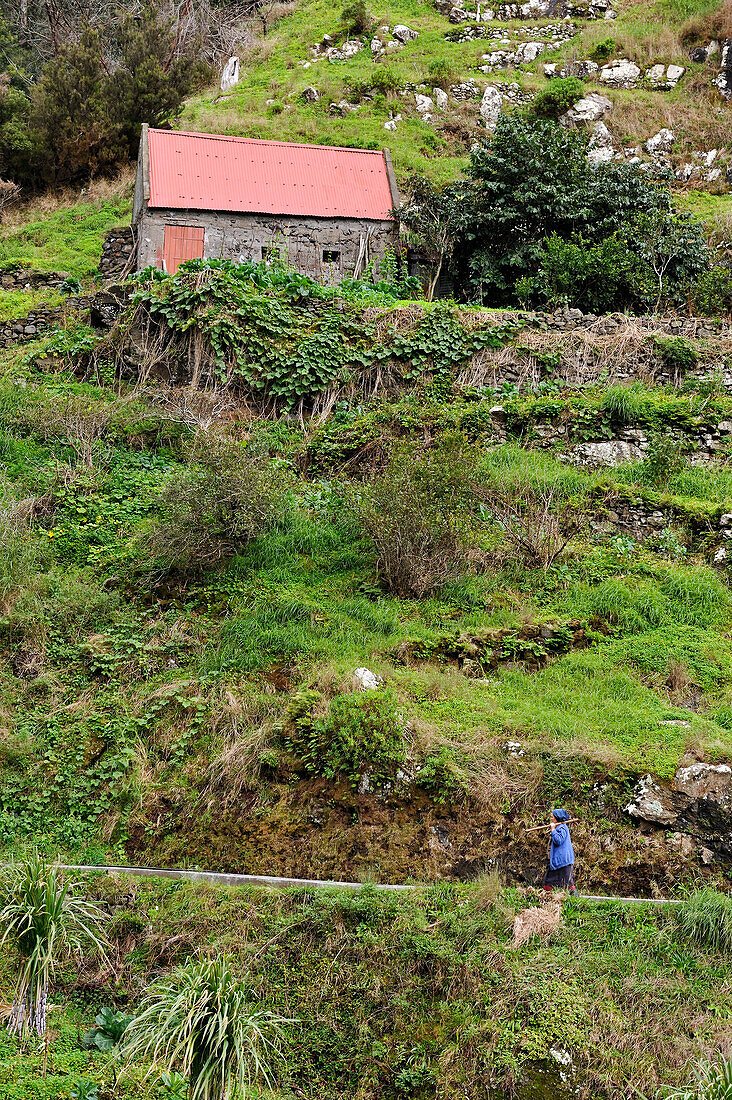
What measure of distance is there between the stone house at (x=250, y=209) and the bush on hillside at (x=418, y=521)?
909 centimetres

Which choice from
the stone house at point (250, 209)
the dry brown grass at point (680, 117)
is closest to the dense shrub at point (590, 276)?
the stone house at point (250, 209)

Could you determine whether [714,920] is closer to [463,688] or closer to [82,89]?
[463,688]

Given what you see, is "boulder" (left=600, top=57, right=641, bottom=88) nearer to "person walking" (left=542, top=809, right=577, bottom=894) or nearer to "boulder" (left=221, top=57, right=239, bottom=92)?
"boulder" (left=221, top=57, right=239, bottom=92)

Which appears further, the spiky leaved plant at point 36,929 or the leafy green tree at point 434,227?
the leafy green tree at point 434,227

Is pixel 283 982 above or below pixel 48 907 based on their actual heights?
below

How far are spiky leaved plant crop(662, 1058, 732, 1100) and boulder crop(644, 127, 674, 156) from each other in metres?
26.6

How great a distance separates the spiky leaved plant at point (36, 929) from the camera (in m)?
6.68

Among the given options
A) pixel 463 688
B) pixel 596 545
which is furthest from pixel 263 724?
pixel 596 545

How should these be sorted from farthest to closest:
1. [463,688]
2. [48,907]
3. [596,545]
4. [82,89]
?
1. [82,89]
2. [596,545]
3. [463,688]
4. [48,907]

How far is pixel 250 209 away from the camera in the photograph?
20.8m

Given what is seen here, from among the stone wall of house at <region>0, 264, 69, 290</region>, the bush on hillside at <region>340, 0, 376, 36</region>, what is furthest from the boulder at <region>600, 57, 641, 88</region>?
the stone wall of house at <region>0, 264, 69, 290</region>

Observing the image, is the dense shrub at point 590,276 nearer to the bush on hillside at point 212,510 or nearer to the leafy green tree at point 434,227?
the leafy green tree at point 434,227

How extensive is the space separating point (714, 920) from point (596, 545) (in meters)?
6.34

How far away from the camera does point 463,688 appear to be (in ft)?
33.4
